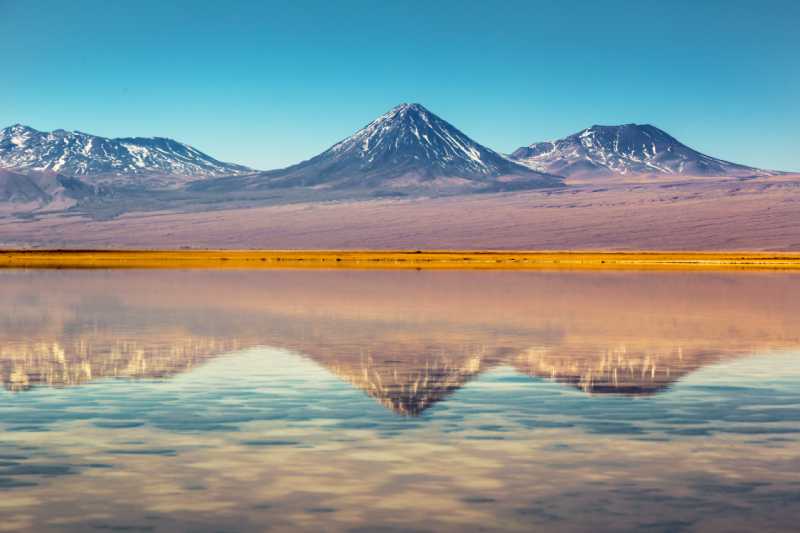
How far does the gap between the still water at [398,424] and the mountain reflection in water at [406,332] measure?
101mm

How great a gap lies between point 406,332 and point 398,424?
1145 cm

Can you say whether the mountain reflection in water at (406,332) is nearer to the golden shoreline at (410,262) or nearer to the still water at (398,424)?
the still water at (398,424)

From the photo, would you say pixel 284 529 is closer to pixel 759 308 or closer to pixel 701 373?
pixel 701 373

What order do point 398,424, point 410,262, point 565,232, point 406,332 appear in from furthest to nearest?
point 565,232
point 410,262
point 406,332
point 398,424

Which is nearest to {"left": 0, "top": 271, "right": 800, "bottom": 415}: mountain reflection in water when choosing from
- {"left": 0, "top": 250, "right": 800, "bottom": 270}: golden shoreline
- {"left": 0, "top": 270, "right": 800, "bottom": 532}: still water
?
{"left": 0, "top": 270, "right": 800, "bottom": 532}: still water

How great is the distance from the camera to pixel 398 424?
12898 millimetres

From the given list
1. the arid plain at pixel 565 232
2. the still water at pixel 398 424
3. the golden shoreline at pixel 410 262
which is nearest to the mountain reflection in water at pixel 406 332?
the still water at pixel 398 424

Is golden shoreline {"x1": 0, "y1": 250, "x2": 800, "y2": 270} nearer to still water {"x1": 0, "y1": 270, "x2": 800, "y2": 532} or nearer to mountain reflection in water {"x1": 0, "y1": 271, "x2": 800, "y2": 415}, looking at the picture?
mountain reflection in water {"x1": 0, "y1": 271, "x2": 800, "y2": 415}

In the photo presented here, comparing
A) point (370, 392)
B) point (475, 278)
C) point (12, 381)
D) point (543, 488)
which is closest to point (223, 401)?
point (370, 392)

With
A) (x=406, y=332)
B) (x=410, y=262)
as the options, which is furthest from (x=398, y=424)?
(x=410, y=262)

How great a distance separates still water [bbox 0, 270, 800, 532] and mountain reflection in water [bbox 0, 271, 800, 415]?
101 mm

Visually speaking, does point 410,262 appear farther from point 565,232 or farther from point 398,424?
point 565,232

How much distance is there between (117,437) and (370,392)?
13.8ft

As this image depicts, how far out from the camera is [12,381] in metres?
16.3
